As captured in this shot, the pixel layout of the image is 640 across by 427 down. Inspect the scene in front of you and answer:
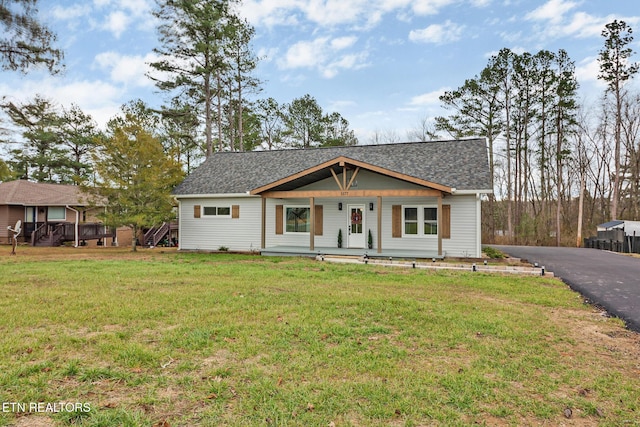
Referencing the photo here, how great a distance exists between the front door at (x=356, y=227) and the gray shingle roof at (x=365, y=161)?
219cm

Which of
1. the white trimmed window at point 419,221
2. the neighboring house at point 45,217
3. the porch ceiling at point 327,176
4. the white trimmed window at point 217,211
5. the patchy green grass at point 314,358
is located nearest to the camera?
the patchy green grass at point 314,358

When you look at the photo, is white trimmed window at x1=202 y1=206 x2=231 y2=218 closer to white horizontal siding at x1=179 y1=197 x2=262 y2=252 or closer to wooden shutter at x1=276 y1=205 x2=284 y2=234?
white horizontal siding at x1=179 y1=197 x2=262 y2=252

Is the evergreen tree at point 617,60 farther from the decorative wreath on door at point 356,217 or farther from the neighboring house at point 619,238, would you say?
the decorative wreath on door at point 356,217

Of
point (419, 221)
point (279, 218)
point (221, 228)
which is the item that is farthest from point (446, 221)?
point (221, 228)

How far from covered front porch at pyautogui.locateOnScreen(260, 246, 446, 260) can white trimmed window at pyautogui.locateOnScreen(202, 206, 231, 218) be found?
2708mm

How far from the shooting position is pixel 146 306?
18.7 ft

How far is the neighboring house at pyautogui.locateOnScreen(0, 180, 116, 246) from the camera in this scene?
21.1 meters

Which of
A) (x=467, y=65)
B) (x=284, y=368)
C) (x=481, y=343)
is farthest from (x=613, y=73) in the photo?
(x=284, y=368)

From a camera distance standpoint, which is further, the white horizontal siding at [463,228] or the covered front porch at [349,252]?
the white horizontal siding at [463,228]

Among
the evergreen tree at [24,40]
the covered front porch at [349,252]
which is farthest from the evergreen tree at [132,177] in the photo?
the covered front porch at [349,252]

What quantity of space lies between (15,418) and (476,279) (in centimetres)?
844

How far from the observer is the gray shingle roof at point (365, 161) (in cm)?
1387

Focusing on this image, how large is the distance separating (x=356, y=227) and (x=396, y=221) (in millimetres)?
1640

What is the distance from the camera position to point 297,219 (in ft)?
50.8
